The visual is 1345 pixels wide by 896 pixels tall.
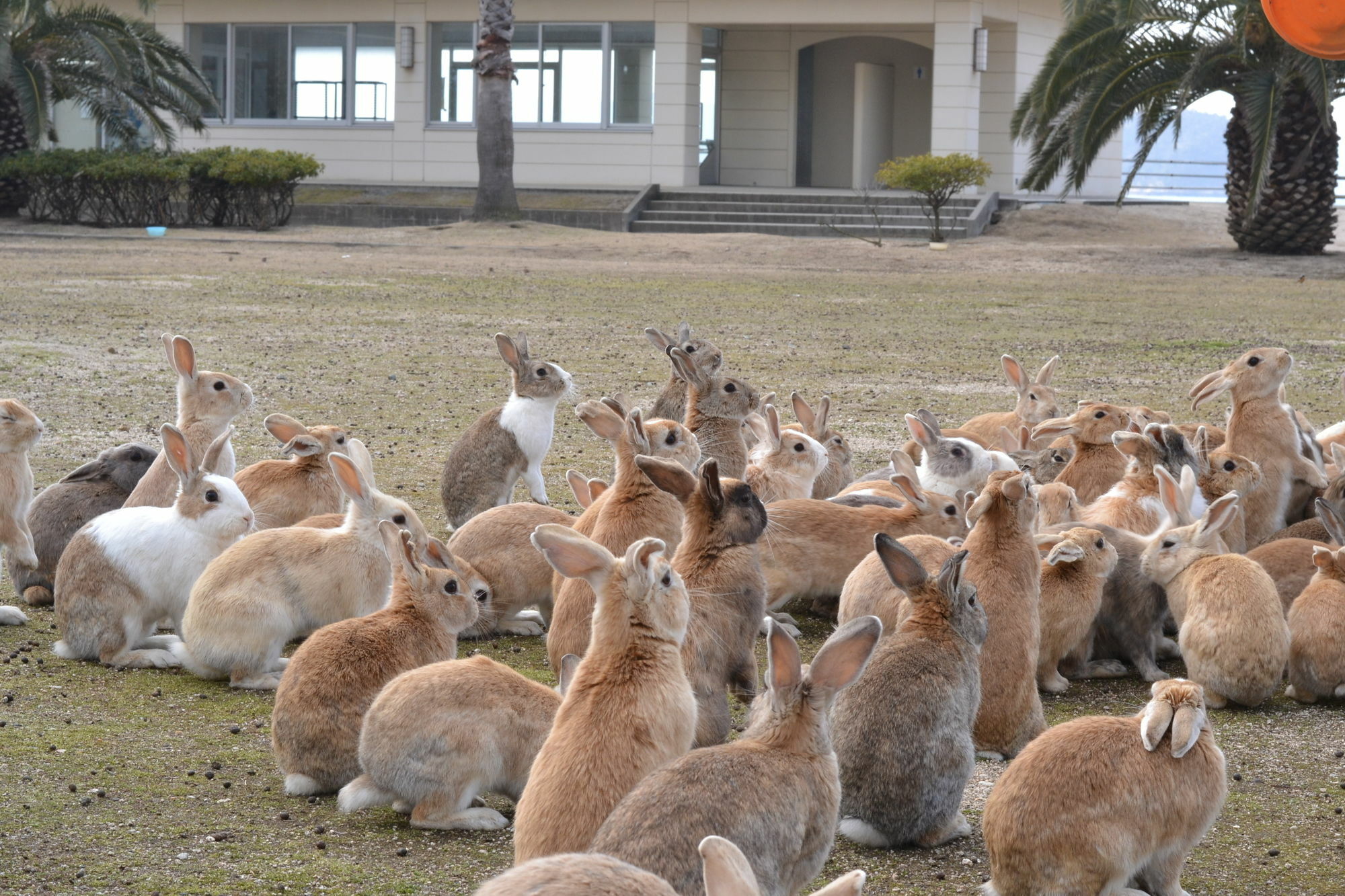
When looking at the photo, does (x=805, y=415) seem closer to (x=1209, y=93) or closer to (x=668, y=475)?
(x=668, y=475)

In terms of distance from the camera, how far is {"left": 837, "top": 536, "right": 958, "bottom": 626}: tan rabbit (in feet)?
17.8

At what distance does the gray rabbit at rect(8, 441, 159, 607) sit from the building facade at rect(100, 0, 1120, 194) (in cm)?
2953

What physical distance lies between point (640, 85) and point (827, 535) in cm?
3159

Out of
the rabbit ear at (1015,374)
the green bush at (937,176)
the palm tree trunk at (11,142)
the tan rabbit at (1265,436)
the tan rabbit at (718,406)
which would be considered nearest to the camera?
the tan rabbit at (1265,436)

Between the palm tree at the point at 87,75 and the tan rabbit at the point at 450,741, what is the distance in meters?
28.6

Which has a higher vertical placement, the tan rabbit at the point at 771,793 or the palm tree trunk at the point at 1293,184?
the palm tree trunk at the point at 1293,184

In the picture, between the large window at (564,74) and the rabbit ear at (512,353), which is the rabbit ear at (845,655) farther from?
the large window at (564,74)

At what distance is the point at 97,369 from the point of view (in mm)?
12516

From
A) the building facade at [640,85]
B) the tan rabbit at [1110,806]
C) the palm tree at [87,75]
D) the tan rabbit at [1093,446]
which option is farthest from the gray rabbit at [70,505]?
the building facade at [640,85]

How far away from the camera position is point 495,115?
31.2 m

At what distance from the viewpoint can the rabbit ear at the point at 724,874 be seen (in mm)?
2227

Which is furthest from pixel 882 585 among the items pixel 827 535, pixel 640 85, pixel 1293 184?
pixel 640 85

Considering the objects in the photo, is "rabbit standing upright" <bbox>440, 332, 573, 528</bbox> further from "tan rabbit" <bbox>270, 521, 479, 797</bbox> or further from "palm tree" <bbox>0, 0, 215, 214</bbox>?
"palm tree" <bbox>0, 0, 215, 214</bbox>

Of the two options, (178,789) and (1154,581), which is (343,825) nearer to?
(178,789)
